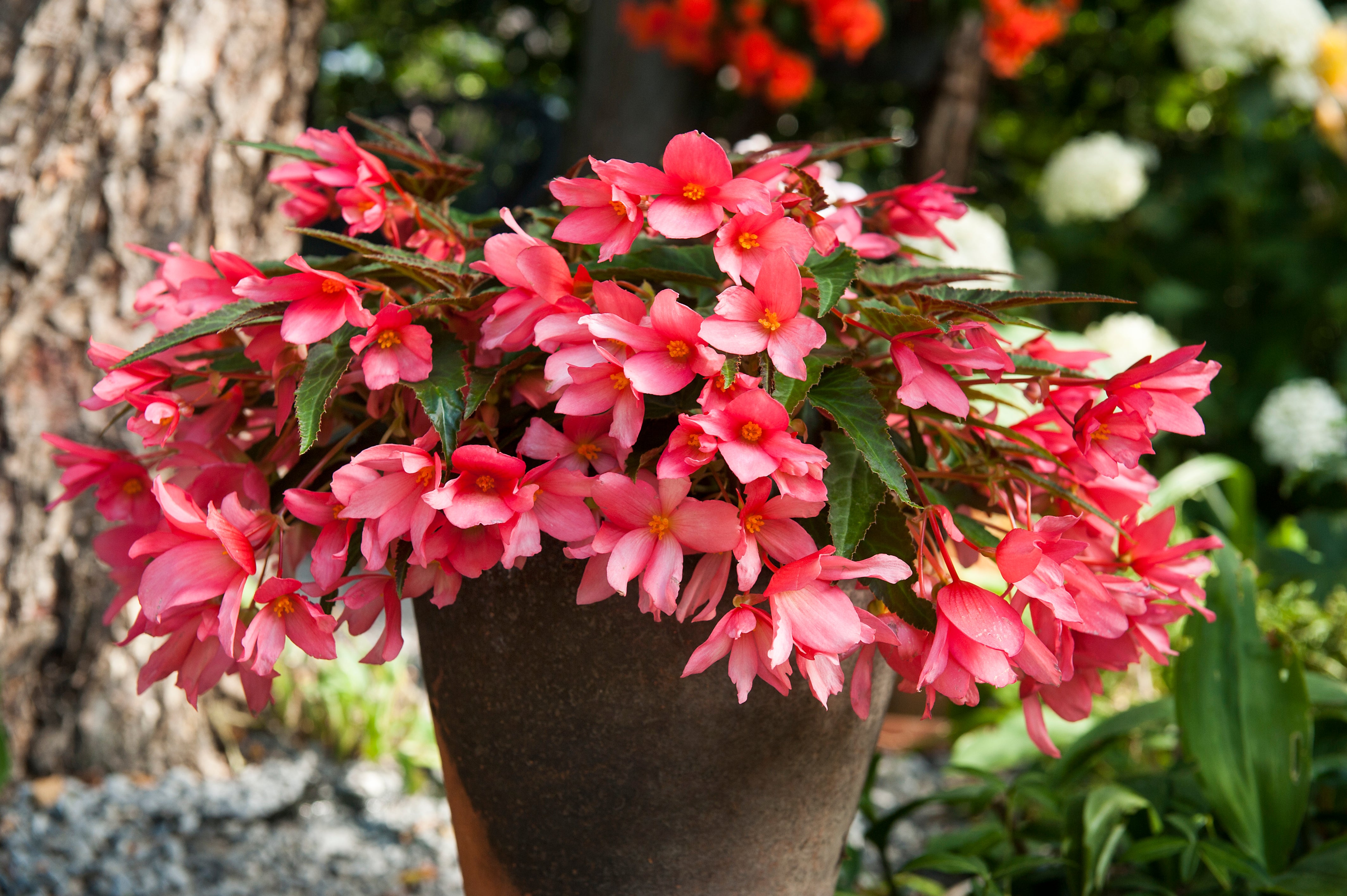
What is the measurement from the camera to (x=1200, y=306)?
3.16 metres

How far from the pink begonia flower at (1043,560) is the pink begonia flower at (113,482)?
69 centimetres

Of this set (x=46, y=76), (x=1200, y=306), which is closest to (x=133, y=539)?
(x=46, y=76)

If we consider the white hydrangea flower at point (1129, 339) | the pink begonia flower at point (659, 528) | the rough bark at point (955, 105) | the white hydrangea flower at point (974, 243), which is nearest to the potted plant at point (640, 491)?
the pink begonia flower at point (659, 528)

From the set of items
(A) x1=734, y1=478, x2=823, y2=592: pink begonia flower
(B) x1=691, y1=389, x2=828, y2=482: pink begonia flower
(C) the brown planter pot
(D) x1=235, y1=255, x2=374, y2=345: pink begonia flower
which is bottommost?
(C) the brown planter pot

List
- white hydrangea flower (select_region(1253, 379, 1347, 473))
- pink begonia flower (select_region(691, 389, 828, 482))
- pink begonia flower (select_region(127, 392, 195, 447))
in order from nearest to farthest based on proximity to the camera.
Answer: pink begonia flower (select_region(691, 389, 828, 482)), pink begonia flower (select_region(127, 392, 195, 447)), white hydrangea flower (select_region(1253, 379, 1347, 473))

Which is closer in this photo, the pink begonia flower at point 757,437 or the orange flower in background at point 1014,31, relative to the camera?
the pink begonia flower at point 757,437

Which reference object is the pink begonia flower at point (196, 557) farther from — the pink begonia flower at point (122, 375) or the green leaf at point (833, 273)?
the green leaf at point (833, 273)

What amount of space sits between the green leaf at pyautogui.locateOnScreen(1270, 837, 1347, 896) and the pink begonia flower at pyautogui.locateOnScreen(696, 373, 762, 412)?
3.15 feet

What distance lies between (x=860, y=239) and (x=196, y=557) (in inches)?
24.2

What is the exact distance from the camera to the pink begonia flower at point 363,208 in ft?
2.64

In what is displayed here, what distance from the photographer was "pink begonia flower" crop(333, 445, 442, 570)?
2.05ft

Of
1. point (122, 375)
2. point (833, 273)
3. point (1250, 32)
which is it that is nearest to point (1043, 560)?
point (833, 273)

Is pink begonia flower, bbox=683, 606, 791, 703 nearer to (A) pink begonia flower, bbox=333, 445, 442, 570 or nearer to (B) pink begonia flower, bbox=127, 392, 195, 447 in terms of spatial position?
(A) pink begonia flower, bbox=333, 445, 442, 570

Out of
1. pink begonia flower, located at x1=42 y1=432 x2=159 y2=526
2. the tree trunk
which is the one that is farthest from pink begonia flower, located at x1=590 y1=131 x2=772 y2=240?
the tree trunk
